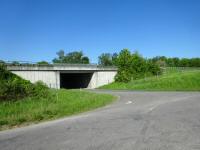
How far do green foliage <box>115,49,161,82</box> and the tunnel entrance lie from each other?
7.14 meters

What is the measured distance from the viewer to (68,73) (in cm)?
6194

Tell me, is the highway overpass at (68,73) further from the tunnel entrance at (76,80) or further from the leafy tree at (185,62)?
the leafy tree at (185,62)

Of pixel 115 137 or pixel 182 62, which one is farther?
pixel 182 62

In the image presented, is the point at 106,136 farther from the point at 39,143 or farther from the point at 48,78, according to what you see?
the point at 48,78

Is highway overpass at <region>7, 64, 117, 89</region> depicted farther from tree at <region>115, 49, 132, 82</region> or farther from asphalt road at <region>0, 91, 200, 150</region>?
asphalt road at <region>0, 91, 200, 150</region>

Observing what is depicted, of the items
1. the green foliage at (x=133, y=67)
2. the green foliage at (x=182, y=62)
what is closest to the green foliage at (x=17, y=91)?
the green foliage at (x=133, y=67)

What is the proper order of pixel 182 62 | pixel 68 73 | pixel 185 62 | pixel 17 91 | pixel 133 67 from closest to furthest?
pixel 17 91 → pixel 68 73 → pixel 133 67 → pixel 185 62 → pixel 182 62

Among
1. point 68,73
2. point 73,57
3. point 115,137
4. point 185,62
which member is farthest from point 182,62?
point 115,137

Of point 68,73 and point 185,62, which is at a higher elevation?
point 185,62

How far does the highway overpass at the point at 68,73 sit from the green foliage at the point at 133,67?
248 cm

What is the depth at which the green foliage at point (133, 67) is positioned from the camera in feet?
220

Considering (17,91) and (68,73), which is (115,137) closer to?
(17,91)

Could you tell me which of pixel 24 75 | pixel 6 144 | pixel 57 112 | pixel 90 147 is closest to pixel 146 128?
pixel 90 147

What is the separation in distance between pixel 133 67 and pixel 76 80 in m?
14.8
